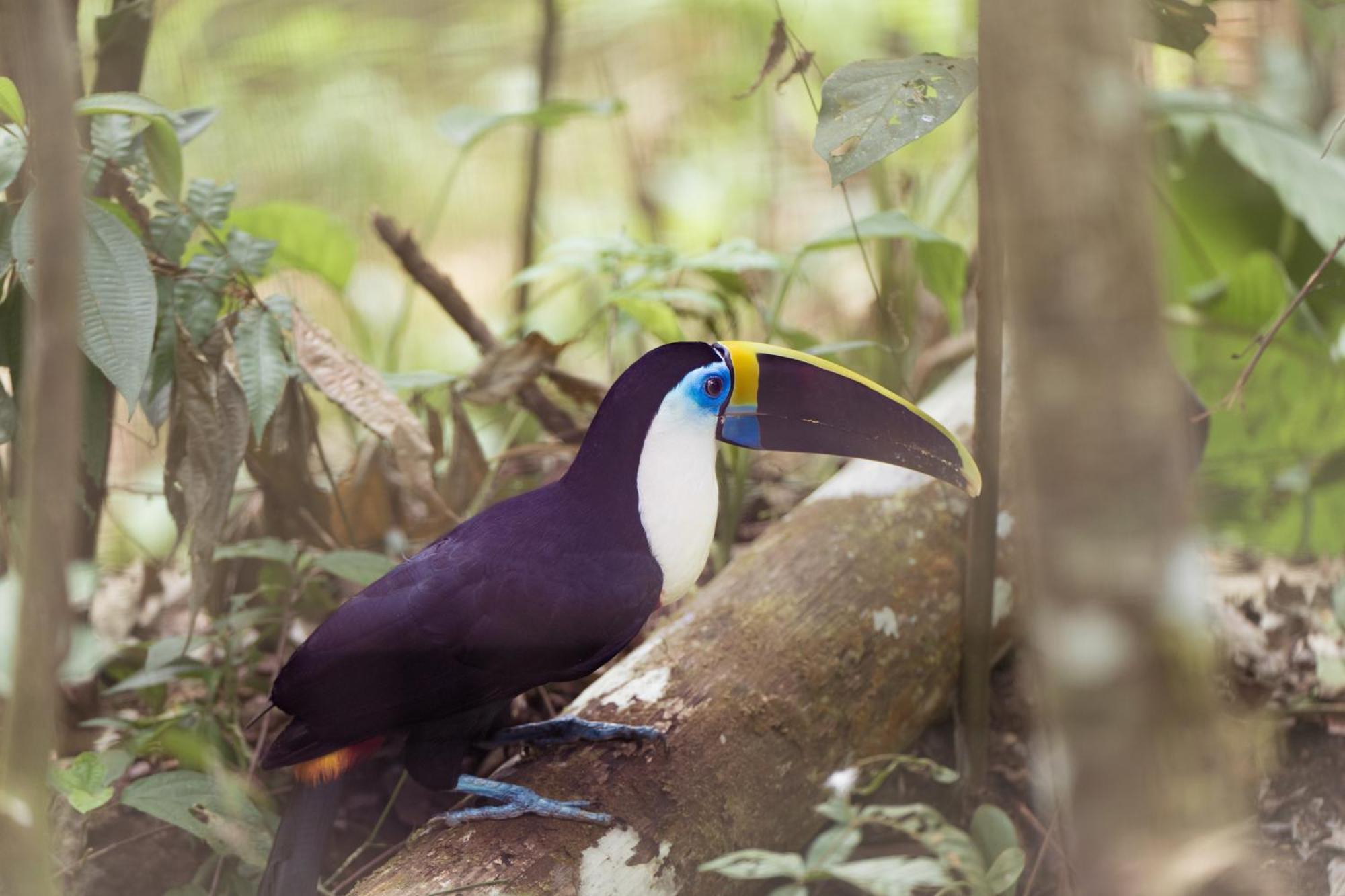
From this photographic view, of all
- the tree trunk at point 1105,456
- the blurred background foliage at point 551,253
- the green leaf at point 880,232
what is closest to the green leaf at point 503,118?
the blurred background foliage at point 551,253

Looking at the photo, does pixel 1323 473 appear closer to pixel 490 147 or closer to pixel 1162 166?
pixel 1162 166

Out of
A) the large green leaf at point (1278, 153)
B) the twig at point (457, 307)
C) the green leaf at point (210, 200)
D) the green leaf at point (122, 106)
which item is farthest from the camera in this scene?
the large green leaf at point (1278, 153)

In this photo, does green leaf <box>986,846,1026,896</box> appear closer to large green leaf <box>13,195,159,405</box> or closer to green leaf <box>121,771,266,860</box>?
green leaf <box>121,771,266,860</box>

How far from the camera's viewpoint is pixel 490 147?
14.3 feet

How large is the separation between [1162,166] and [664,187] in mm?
1987

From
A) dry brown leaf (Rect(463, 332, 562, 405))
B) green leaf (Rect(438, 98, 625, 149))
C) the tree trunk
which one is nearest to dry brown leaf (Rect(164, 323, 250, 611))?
dry brown leaf (Rect(463, 332, 562, 405))

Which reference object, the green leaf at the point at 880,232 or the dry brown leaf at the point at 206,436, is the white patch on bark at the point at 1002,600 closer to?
the green leaf at the point at 880,232

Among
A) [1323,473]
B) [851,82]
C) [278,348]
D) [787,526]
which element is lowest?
[1323,473]

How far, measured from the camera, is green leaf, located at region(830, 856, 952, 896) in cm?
111

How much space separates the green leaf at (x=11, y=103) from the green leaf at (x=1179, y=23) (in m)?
1.61

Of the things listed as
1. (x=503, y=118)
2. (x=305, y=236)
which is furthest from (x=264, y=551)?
(x=503, y=118)

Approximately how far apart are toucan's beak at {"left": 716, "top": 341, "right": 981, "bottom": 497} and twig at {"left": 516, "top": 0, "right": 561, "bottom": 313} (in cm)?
182

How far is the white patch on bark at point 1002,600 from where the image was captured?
2113mm

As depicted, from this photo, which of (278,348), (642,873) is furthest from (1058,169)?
(278,348)
